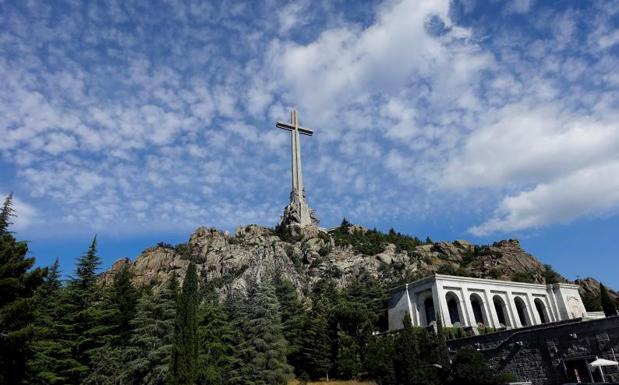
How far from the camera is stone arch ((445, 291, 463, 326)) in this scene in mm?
39772

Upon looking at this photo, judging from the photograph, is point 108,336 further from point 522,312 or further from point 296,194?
point 296,194

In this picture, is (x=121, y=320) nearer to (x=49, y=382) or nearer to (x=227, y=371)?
(x=49, y=382)

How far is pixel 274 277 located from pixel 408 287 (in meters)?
18.1

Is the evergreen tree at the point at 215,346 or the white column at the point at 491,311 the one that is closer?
the evergreen tree at the point at 215,346

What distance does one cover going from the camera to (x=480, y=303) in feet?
138

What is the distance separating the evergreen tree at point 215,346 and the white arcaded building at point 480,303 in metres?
15.9

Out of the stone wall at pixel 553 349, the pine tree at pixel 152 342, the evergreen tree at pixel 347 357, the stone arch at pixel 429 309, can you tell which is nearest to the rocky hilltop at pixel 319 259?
the stone arch at pixel 429 309

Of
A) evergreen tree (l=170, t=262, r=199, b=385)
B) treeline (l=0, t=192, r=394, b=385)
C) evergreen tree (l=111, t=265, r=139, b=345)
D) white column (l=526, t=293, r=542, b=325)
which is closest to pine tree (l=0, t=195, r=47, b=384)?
treeline (l=0, t=192, r=394, b=385)

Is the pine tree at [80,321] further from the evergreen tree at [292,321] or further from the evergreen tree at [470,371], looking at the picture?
the evergreen tree at [470,371]

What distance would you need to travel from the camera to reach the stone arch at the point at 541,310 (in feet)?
146

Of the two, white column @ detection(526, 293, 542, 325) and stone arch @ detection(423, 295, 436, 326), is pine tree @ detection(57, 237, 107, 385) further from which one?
white column @ detection(526, 293, 542, 325)

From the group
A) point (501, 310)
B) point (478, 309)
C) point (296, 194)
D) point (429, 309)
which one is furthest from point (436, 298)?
point (296, 194)

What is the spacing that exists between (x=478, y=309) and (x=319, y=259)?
26829mm

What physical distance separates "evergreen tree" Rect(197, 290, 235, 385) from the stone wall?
57.2ft
